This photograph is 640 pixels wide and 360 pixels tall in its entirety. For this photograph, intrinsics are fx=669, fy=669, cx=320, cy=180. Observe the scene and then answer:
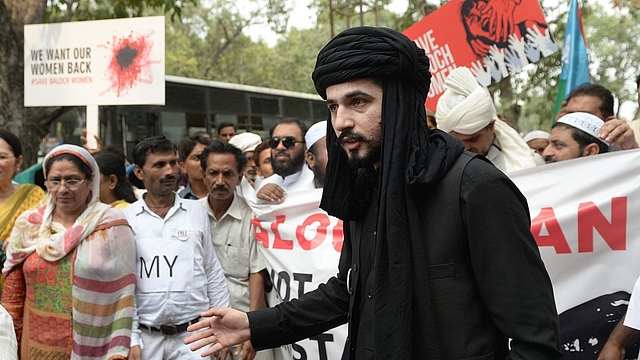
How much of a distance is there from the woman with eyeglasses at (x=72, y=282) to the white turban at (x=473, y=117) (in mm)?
1869

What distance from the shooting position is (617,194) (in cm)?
313

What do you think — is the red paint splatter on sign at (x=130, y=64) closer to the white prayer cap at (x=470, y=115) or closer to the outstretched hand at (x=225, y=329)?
the white prayer cap at (x=470, y=115)

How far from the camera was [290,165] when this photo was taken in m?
5.02

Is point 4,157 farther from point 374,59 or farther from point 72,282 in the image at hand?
point 374,59

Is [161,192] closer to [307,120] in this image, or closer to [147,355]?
[147,355]

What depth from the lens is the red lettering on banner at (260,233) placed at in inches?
154

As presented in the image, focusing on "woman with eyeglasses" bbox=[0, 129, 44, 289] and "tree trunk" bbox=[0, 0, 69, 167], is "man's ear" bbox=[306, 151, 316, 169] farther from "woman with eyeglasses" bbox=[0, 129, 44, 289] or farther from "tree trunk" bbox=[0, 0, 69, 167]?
"tree trunk" bbox=[0, 0, 69, 167]

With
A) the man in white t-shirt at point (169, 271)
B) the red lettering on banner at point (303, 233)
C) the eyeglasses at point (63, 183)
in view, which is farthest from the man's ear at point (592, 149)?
the eyeglasses at point (63, 183)

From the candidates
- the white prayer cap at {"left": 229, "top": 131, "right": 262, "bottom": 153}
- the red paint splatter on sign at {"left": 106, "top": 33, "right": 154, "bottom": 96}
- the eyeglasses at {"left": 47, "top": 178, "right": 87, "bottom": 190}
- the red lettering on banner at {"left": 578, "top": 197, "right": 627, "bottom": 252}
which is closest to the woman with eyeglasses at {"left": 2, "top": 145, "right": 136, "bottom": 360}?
the eyeglasses at {"left": 47, "top": 178, "right": 87, "bottom": 190}

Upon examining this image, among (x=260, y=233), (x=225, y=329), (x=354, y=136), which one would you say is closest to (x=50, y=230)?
(x=260, y=233)

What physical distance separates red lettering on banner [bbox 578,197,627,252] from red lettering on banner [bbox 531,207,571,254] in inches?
3.0

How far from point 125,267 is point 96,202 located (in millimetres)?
423

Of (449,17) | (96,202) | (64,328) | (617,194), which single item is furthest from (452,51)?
(64,328)

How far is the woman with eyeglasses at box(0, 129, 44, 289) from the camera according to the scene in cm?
396
